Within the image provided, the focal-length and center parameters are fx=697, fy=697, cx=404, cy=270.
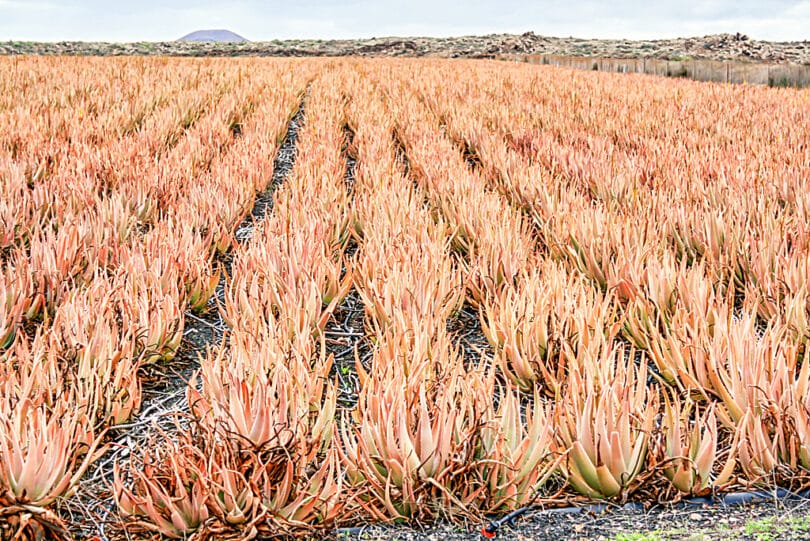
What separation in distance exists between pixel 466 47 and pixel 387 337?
40374 millimetres

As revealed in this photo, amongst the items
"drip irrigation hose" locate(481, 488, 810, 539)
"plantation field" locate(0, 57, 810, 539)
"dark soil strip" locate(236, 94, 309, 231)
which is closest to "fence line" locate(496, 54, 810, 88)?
"dark soil strip" locate(236, 94, 309, 231)

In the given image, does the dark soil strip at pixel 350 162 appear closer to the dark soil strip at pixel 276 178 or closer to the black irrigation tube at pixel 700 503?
the dark soil strip at pixel 276 178

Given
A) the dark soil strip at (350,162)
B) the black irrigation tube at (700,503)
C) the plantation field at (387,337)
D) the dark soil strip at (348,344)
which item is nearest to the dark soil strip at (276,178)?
the plantation field at (387,337)

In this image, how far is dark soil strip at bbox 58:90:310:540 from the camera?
1607 millimetres

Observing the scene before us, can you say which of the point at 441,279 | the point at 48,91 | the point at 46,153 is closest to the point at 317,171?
the point at 46,153

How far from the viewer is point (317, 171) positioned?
4.87 metres

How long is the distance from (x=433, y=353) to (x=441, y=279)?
0.63 metres

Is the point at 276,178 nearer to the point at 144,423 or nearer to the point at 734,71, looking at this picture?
the point at 144,423

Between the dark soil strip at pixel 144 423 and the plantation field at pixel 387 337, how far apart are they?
0.01 meters

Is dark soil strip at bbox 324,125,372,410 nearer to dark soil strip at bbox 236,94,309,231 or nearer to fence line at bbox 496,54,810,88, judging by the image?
dark soil strip at bbox 236,94,309,231

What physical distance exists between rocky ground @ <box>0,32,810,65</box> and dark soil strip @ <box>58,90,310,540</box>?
98.1ft

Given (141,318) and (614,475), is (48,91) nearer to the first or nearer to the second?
(141,318)

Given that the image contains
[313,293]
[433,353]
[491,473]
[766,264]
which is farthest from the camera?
[766,264]

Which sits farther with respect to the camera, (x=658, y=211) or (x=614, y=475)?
(x=658, y=211)
